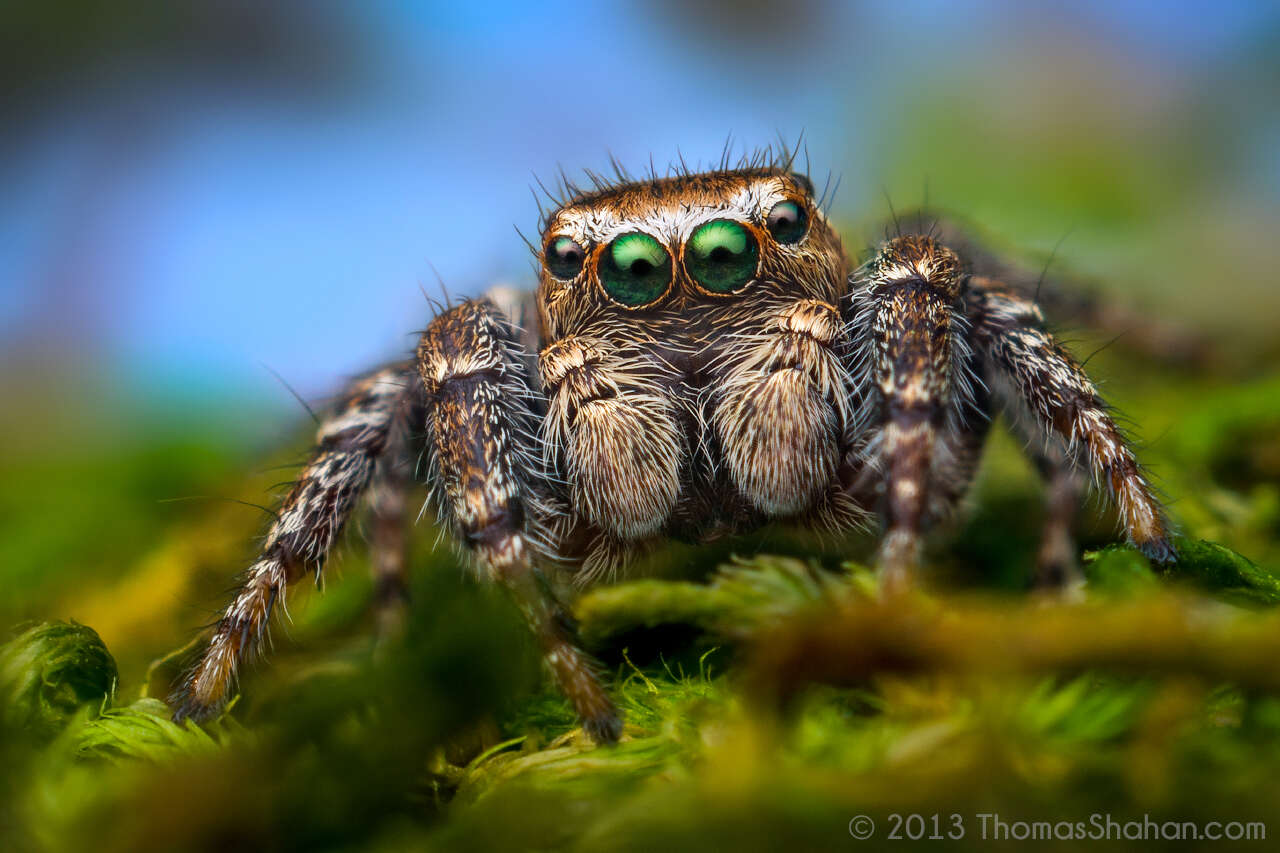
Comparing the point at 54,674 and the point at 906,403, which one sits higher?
the point at 906,403

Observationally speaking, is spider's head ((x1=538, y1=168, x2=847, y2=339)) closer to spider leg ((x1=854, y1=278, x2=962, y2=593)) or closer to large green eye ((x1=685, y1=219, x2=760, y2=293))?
large green eye ((x1=685, y1=219, x2=760, y2=293))

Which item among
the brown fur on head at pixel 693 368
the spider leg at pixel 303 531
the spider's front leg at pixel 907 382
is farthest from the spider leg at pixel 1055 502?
the spider leg at pixel 303 531

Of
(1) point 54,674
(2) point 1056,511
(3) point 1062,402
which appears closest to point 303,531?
(1) point 54,674

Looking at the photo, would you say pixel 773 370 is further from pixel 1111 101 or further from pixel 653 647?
pixel 1111 101

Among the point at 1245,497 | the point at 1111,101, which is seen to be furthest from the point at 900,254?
the point at 1111,101

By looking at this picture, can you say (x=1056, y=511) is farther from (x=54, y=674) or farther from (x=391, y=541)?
(x=54, y=674)

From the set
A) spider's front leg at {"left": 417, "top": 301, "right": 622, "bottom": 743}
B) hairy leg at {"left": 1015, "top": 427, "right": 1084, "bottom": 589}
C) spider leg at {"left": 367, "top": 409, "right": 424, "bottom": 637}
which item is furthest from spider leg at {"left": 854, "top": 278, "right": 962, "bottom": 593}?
spider leg at {"left": 367, "top": 409, "right": 424, "bottom": 637}
